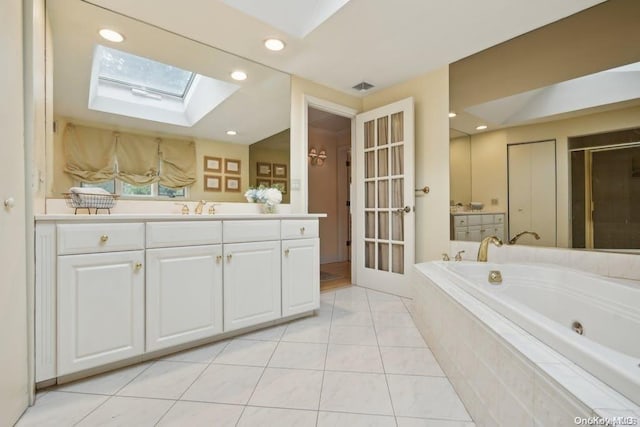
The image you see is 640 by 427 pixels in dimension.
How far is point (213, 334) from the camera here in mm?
1723

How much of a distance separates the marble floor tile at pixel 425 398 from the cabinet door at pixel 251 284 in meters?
0.95

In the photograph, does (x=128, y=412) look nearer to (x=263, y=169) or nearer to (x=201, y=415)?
(x=201, y=415)

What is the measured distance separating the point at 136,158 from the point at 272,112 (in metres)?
1.23

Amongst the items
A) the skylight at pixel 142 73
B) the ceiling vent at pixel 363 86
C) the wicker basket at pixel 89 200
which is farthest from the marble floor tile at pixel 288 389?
the ceiling vent at pixel 363 86

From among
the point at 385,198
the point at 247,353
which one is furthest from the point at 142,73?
the point at 385,198

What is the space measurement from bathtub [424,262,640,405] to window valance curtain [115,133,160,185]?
84.5 inches

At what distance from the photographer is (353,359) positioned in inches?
63.1

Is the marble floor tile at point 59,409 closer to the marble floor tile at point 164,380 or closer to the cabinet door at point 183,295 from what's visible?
the marble floor tile at point 164,380

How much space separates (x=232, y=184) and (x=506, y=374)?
6.97ft

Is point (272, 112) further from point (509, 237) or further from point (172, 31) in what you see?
point (509, 237)

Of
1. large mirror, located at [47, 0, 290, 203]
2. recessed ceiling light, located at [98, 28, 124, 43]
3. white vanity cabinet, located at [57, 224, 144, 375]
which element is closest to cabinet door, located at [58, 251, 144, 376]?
white vanity cabinet, located at [57, 224, 144, 375]

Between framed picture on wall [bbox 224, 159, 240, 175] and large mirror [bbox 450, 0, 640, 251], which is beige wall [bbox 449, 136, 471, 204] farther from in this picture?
framed picture on wall [bbox 224, 159, 240, 175]

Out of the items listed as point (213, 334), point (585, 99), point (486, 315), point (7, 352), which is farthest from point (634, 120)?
point (7, 352)

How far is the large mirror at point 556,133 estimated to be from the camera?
6.52 feet
